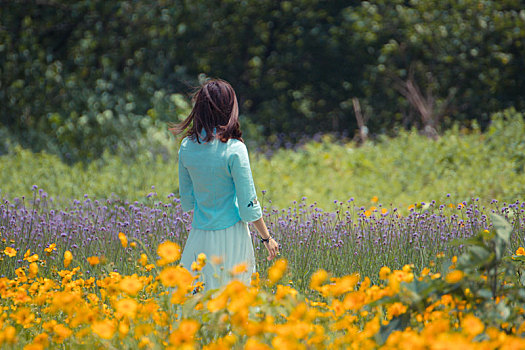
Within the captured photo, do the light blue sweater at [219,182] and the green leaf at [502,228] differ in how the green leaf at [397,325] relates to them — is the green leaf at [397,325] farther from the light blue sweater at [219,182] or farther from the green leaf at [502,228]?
the light blue sweater at [219,182]

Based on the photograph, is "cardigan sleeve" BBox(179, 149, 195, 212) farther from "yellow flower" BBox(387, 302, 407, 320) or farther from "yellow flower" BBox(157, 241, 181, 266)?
"yellow flower" BBox(387, 302, 407, 320)

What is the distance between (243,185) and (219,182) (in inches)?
5.9

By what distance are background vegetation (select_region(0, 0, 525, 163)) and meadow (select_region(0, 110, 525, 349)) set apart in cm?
119

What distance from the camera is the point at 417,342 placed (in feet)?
5.16

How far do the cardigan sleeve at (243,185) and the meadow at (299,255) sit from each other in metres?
0.36

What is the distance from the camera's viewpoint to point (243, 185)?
2.78 metres

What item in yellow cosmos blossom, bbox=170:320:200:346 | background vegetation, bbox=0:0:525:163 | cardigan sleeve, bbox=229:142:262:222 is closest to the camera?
yellow cosmos blossom, bbox=170:320:200:346

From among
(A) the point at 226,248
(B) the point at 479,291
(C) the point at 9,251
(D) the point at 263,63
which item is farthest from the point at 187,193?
(D) the point at 263,63

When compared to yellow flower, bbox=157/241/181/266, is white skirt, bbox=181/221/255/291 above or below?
below

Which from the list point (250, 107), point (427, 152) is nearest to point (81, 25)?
point (250, 107)

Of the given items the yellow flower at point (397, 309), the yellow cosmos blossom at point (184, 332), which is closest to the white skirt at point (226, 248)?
the yellow flower at point (397, 309)

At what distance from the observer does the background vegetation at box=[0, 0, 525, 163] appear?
929cm

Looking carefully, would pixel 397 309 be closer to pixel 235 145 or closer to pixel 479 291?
pixel 479 291

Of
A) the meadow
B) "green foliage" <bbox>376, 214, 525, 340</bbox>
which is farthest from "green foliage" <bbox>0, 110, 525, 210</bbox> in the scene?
"green foliage" <bbox>376, 214, 525, 340</bbox>
